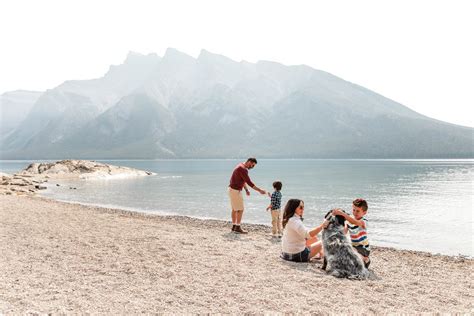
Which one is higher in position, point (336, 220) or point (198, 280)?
point (336, 220)

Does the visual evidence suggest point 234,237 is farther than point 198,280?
Yes

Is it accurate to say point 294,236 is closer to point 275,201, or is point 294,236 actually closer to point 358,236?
point 358,236

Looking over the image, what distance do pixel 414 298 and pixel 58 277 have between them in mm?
8688

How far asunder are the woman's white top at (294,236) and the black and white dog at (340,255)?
894 millimetres

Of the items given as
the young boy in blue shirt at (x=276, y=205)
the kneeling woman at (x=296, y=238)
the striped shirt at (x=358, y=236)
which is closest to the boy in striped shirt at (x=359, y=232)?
the striped shirt at (x=358, y=236)

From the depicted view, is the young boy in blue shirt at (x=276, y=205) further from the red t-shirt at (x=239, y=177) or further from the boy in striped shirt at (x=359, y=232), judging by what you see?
the boy in striped shirt at (x=359, y=232)

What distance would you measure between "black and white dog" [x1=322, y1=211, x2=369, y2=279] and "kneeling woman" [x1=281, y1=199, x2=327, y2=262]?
937 millimetres

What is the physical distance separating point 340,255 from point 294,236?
177 centimetres

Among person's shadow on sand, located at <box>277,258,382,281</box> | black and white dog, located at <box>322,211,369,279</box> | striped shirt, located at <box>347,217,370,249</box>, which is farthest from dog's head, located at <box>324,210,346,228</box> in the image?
person's shadow on sand, located at <box>277,258,382,281</box>

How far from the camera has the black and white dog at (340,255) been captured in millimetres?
10266

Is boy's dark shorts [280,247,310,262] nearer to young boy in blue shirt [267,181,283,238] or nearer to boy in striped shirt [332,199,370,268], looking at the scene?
boy in striped shirt [332,199,370,268]

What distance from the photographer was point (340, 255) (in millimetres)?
10539

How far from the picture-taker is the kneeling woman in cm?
1170

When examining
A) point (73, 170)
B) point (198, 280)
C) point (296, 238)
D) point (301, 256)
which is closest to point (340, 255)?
point (301, 256)
